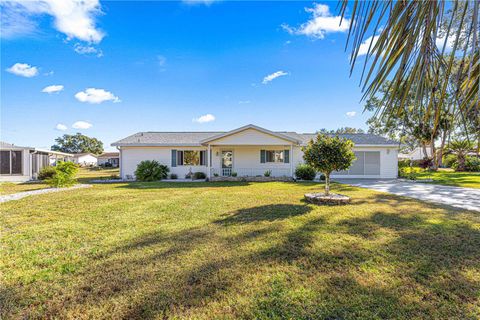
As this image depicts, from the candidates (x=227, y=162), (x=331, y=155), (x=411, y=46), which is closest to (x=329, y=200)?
(x=331, y=155)

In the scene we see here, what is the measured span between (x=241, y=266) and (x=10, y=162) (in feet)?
74.3

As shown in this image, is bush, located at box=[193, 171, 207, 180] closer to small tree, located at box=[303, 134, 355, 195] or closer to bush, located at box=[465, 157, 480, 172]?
small tree, located at box=[303, 134, 355, 195]

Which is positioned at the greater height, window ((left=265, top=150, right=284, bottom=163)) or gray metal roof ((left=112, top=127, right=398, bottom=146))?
gray metal roof ((left=112, top=127, right=398, bottom=146))

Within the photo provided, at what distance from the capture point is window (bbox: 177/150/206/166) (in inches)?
720

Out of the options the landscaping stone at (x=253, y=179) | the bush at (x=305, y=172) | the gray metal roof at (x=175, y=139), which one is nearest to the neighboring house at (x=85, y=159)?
the gray metal roof at (x=175, y=139)

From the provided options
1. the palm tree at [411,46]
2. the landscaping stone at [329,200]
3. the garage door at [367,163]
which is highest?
the palm tree at [411,46]

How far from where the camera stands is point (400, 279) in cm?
322

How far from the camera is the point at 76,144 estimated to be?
7994 centimetres

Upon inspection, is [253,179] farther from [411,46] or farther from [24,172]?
[24,172]

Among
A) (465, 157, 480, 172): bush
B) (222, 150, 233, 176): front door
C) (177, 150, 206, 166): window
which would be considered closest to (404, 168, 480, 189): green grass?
(465, 157, 480, 172): bush

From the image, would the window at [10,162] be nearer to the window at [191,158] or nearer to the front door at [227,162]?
the window at [191,158]

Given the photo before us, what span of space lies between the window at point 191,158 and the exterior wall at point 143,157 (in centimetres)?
34

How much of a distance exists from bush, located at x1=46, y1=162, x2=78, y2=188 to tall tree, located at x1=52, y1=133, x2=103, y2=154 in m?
78.2

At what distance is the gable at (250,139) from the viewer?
A: 645 inches
